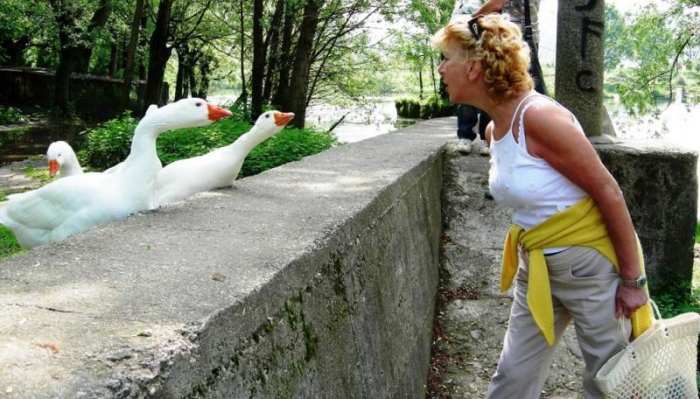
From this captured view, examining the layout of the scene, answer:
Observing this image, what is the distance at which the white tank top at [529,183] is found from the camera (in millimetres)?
2760

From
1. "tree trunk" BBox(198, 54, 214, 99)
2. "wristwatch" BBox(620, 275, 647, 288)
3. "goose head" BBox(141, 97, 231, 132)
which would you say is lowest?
"wristwatch" BBox(620, 275, 647, 288)

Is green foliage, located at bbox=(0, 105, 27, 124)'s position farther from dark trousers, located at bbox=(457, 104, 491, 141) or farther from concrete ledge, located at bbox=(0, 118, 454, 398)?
concrete ledge, located at bbox=(0, 118, 454, 398)

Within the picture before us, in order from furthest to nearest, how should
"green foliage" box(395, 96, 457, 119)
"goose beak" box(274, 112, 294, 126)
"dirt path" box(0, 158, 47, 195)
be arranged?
1. "green foliage" box(395, 96, 457, 119)
2. "dirt path" box(0, 158, 47, 195)
3. "goose beak" box(274, 112, 294, 126)

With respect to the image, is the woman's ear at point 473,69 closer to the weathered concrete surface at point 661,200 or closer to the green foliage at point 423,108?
the weathered concrete surface at point 661,200

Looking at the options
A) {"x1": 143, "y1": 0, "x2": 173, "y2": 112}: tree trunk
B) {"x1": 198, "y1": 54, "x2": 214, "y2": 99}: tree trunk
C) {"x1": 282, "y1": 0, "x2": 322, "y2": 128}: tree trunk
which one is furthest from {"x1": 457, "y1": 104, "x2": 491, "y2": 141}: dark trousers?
{"x1": 198, "y1": 54, "x2": 214, "y2": 99}: tree trunk

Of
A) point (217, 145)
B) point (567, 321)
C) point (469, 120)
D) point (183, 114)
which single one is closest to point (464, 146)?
point (469, 120)

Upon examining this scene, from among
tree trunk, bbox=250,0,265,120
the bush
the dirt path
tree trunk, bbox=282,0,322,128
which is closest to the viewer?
the bush

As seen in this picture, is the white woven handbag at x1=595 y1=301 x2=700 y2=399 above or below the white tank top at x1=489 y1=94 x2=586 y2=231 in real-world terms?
below

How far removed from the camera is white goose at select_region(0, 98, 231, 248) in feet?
11.0

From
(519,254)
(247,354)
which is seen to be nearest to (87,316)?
(247,354)

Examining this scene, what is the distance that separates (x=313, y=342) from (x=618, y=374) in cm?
116

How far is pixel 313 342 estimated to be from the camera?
243 centimetres

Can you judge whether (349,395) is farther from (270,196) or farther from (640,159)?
(640,159)

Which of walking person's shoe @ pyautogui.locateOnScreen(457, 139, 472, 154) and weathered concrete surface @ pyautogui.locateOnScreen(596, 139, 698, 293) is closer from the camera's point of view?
weathered concrete surface @ pyautogui.locateOnScreen(596, 139, 698, 293)
